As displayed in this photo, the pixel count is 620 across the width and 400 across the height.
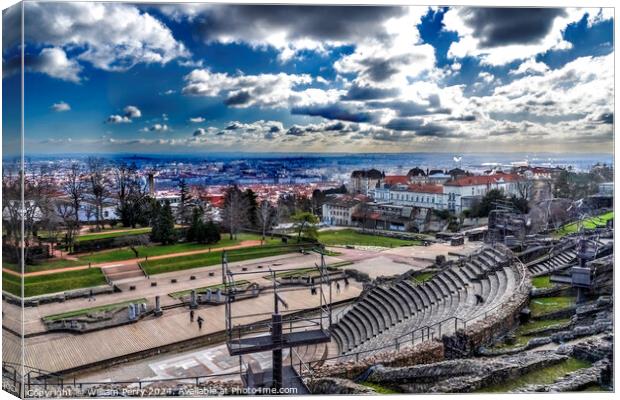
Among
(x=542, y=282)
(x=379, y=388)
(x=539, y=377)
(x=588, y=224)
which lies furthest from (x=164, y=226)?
(x=588, y=224)

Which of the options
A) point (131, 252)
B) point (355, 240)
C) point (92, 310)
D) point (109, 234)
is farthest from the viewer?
point (355, 240)

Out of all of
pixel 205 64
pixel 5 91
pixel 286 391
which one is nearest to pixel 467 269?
pixel 286 391

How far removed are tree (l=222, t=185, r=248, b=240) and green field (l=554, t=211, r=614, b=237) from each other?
29.0ft

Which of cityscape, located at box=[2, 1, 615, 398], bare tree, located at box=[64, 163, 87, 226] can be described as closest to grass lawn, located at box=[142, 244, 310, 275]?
cityscape, located at box=[2, 1, 615, 398]

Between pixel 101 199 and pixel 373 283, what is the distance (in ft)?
29.2

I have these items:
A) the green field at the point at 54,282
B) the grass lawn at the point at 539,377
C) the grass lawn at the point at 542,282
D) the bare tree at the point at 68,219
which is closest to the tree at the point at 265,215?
the green field at the point at 54,282

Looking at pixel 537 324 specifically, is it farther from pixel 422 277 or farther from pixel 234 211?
pixel 234 211

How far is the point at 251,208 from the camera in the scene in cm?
1447

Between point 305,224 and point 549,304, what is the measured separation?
7.22 meters

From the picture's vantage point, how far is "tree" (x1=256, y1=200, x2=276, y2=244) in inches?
580

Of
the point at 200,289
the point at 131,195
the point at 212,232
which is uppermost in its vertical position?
the point at 131,195

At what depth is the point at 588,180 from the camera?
40.5ft

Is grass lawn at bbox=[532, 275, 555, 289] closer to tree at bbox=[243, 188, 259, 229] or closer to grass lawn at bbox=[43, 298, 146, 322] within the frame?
tree at bbox=[243, 188, 259, 229]

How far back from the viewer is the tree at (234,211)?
543 inches
